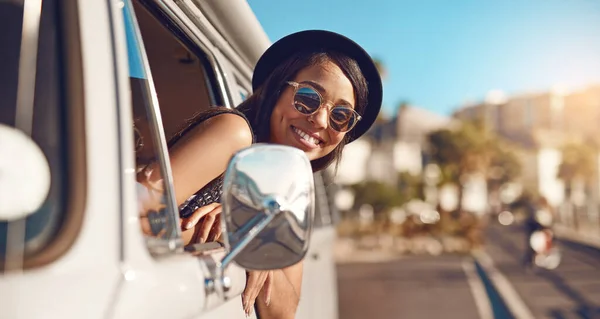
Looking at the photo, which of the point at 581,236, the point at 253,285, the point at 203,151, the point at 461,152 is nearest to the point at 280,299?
the point at 253,285

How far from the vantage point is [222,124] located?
1.86 m

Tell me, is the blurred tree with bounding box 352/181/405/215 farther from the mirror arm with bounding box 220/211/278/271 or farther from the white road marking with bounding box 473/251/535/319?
the mirror arm with bounding box 220/211/278/271

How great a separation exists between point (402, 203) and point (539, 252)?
24.7m

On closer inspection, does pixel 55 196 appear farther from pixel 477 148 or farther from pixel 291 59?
pixel 477 148

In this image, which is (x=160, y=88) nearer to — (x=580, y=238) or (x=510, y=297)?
(x=510, y=297)

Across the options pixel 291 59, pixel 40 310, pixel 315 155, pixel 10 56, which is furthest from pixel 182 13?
pixel 40 310

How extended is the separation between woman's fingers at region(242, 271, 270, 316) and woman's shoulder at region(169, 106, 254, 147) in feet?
1.03

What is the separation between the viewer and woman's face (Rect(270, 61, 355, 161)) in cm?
226

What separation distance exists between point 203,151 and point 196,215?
16cm

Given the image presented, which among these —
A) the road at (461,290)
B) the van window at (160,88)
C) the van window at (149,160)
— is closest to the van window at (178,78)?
the van window at (160,88)

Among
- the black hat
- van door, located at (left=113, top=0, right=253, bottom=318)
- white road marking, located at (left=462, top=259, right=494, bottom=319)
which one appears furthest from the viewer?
white road marking, located at (left=462, top=259, right=494, bottom=319)

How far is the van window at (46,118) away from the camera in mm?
1109

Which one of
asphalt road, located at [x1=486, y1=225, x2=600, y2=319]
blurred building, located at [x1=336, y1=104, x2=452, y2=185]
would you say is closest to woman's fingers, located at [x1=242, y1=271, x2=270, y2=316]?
asphalt road, located at [x1=486, y1=225, x2=600, y2=319]

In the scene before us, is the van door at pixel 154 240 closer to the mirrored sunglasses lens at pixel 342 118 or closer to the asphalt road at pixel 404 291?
the mirrored sunglasses lens at pixel 342 118
